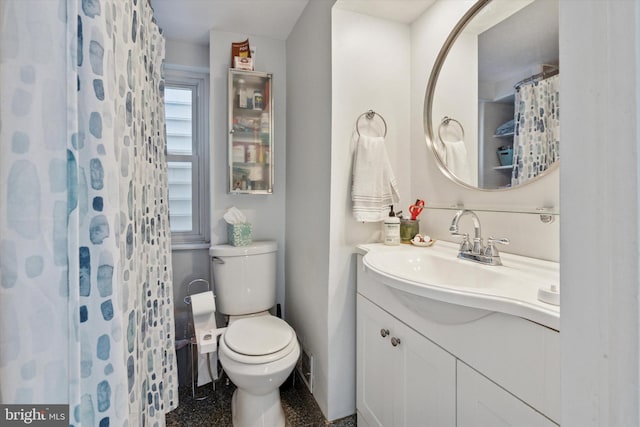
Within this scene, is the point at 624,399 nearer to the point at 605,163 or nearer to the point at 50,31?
the point at 605,163

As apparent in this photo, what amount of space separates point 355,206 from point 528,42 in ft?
2.99

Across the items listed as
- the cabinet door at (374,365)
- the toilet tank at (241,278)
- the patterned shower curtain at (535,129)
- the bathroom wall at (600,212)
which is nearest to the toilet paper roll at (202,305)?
the toilet tank at (241,278)

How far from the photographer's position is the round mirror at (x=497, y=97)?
1.09m

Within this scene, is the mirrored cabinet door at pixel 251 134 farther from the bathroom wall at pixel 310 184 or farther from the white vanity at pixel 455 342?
the white vanity at pixel 455 342

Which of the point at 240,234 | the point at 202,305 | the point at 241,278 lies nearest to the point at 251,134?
the point at 240,234

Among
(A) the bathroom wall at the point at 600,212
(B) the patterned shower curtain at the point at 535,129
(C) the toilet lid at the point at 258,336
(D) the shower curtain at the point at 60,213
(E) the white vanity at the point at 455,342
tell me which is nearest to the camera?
(A) the bathroom wall at the point at 600,212

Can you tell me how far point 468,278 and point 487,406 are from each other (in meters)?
0.42

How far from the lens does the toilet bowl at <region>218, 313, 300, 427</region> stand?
1.43m

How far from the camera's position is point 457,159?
1.45 metres

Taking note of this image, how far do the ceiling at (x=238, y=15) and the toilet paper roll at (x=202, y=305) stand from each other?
1.70 m

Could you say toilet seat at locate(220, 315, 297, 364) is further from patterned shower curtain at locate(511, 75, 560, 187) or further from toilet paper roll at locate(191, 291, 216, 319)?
patterned shower curtain at locate(511, 75, 560, 187)

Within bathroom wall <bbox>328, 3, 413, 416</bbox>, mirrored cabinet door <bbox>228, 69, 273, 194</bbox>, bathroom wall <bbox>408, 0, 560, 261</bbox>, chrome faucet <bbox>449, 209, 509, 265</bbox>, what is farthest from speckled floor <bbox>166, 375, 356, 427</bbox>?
mirrored cabinet door <bbox>228, 69, 273, 194</bbox>

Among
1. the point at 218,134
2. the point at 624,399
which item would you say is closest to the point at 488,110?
the point at 624,399

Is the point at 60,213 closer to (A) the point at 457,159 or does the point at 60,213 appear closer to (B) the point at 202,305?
(A) the point at 457,159
